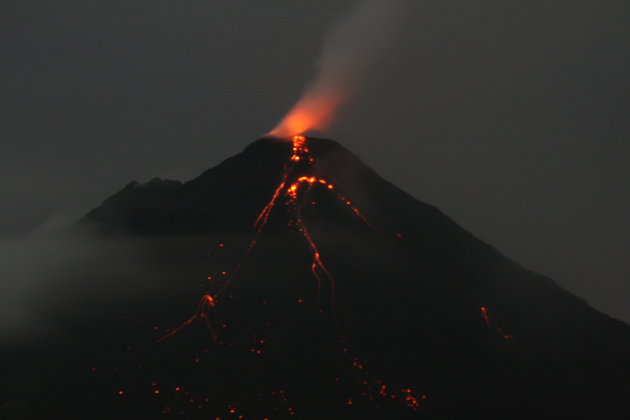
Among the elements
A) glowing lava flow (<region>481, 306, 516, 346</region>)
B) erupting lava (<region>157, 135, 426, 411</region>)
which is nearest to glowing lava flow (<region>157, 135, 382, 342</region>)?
erupting lava (<region>157, 135, 426, 411</region>)

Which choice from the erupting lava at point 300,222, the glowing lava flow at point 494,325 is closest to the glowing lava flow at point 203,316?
the erupting lava at point 300,222

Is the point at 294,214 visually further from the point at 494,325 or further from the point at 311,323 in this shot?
the point at 494,325

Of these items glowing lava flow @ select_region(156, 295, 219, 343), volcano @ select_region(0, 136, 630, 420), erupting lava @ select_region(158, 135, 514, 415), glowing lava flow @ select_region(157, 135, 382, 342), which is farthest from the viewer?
glowing lava flow @ select_region(157, 135, 382, 342)

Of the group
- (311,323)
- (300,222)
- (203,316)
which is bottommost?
(311,323)

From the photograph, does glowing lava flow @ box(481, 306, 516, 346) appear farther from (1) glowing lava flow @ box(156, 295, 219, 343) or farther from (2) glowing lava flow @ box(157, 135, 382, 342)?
(1) glowing lava flow @ box(156, 295, 219, 343)

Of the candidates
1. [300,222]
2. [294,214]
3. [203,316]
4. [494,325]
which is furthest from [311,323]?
[494,325]

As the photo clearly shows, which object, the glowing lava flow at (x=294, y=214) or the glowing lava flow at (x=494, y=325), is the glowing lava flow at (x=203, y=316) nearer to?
the glowing lava flow at (x=294, y=214)

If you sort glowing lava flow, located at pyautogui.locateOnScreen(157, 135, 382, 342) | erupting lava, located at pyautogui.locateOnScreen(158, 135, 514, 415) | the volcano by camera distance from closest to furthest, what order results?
1. the volcano
2. erupting lava, located at pyautogui.locateOnScreen(158, 135, 514, 415)
3. glowing lava flow, located at pyautogui.locateOnScreen(157, 135, 382, 342)

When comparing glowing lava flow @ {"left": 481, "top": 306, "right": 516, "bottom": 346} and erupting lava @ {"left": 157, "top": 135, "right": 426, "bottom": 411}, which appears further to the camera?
glowing lava flow @ {"left": 481, "top": 306, "right": 516, "bottom": 346}

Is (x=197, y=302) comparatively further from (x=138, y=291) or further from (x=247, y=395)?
(x=247, y=395)
